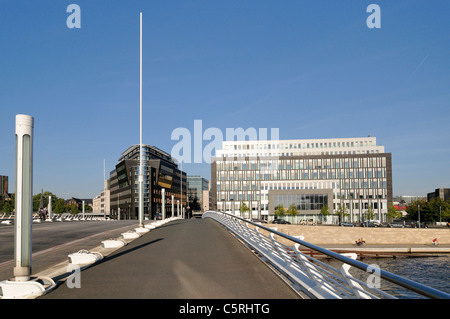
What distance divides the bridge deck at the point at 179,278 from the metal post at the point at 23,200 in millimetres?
753

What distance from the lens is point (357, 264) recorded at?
5.25m

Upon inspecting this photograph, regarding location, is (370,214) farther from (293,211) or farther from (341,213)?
(293,211)

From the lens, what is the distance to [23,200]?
7945mm

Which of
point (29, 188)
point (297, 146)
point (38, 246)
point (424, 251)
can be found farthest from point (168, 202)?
point (29, 188)

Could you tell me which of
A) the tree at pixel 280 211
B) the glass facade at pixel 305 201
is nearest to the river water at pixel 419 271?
the tree at pixel 280 211

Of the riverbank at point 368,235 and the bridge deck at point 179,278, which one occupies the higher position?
the bridge deck at point 179,278

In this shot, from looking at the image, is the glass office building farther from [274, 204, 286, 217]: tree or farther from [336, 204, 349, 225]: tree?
[274, 204, 286, 217]: tree

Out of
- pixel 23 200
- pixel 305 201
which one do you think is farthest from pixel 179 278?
pixel 305 201

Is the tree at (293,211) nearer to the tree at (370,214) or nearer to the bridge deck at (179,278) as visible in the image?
the tree at (370,214)

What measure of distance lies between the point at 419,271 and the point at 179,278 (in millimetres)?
42021

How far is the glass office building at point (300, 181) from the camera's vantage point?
124188 mm

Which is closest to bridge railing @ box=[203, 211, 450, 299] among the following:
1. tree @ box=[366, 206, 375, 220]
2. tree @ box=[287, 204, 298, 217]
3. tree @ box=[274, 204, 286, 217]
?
tree @ box=[287, 204, 298, 217]

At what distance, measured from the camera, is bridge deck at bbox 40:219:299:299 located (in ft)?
24.6
